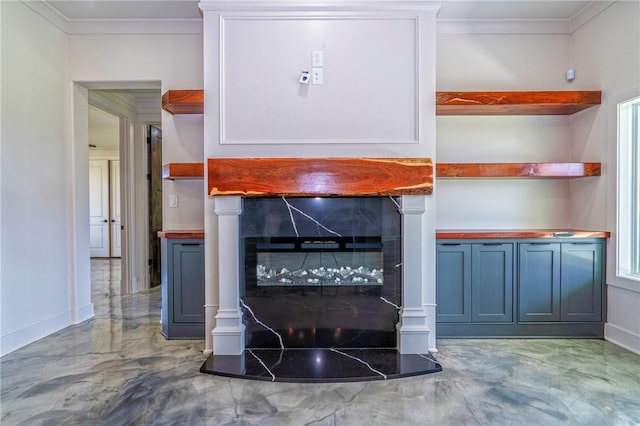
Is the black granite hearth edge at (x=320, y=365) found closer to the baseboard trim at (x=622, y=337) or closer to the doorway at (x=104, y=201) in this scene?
the baseboard trim at (x=622, y=337)

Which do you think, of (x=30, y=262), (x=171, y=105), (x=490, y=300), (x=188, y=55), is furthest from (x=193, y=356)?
(x=188, y=55)

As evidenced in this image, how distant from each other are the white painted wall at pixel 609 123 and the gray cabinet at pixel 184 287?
11.4 ft

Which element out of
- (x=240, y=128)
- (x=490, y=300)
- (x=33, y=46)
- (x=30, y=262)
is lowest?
(x=490, y=300)

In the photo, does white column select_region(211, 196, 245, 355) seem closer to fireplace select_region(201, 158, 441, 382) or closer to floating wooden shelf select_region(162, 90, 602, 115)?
fireplace select_region(201, 158, 441, 382)

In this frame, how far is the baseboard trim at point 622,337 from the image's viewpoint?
2.80m

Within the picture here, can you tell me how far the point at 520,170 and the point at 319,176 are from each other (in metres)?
1.78

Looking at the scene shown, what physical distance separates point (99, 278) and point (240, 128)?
4.78 metres

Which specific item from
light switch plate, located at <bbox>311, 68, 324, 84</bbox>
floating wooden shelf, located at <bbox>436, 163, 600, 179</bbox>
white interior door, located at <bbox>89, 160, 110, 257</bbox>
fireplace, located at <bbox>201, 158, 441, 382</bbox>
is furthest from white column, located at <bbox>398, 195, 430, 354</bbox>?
white interior door, located at <bbox>89, 160, 110, 257</bbox>

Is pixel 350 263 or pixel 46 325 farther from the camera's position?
pixel 46 325

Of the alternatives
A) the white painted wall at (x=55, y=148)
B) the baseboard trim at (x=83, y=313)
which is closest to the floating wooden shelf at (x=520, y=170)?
the white painted wall at (x=55, y=148)

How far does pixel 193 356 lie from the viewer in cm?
275

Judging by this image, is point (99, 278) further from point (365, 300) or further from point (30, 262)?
point (365, 300)

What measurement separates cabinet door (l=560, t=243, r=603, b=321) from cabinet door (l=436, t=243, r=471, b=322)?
0.82m

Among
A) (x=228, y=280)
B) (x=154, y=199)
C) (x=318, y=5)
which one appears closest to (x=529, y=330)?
(x=228, y=280)
